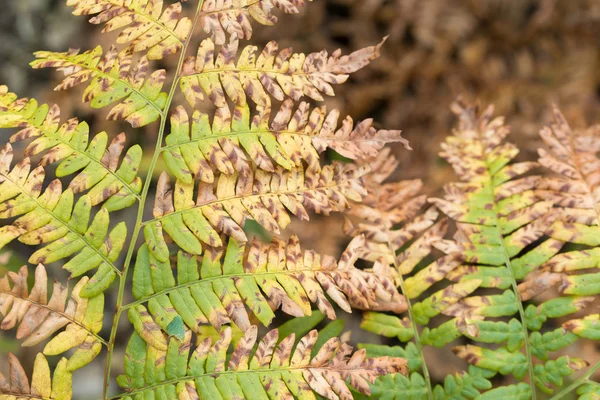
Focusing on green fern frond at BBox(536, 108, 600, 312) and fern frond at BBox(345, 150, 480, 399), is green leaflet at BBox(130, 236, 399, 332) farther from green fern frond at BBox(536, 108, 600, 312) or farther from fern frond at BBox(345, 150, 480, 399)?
green fern frond at BBox(536, 108, 600, 312)

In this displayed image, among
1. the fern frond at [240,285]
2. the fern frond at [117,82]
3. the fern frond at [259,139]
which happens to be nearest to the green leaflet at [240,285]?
the fern frond at [240,285]

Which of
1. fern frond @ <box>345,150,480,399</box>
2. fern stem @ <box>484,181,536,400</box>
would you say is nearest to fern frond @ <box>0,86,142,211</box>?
fern frond @ <box>345,150,480,399</box>

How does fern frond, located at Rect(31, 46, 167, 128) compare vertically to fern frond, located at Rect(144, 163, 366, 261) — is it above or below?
above

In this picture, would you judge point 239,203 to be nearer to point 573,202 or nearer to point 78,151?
point 78,151

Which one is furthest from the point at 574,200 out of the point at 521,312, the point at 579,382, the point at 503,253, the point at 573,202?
the point at 579,382

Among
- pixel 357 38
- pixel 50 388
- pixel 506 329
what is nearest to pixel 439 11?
pixel 357 38

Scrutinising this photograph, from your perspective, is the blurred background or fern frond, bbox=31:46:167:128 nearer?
fern frond, bbox=31:46:167:128

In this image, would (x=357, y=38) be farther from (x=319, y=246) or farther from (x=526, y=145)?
(x=319, y=246)
